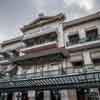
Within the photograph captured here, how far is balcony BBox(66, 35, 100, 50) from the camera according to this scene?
1260cm

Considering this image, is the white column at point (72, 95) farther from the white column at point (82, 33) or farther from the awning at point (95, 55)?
the white column at point (82, 33)

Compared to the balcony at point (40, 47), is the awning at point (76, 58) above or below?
below

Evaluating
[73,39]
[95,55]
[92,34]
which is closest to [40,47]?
[73,39]

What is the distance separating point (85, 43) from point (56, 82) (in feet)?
18.0

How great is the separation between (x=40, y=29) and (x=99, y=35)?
749cm

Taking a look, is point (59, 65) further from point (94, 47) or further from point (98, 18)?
point (98, 18)

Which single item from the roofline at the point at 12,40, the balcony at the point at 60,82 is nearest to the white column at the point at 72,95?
the balcony at the point at 60,82

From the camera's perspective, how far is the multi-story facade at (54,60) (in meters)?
9.45

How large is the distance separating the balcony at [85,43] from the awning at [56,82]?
4784mm

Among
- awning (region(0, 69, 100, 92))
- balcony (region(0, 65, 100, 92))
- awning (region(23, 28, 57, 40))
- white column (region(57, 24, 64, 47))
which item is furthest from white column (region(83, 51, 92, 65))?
awning (region(23, 28, 57, 40))

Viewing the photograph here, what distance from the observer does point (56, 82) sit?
9367mm

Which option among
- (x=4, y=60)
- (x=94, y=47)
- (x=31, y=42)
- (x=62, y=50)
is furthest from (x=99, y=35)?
(x=4, y=60)

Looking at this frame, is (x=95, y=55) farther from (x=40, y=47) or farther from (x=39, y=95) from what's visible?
(x=39, y=95)

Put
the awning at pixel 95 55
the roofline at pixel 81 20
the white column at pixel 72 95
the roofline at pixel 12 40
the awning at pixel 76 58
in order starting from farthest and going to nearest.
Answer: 1. the roofline at pixel 12 40
2. the roofline at pixel 81 20
3. the awning at pixel 76 58
4. the awning at pixel 95 55
5. the white column at pixel 72 95
